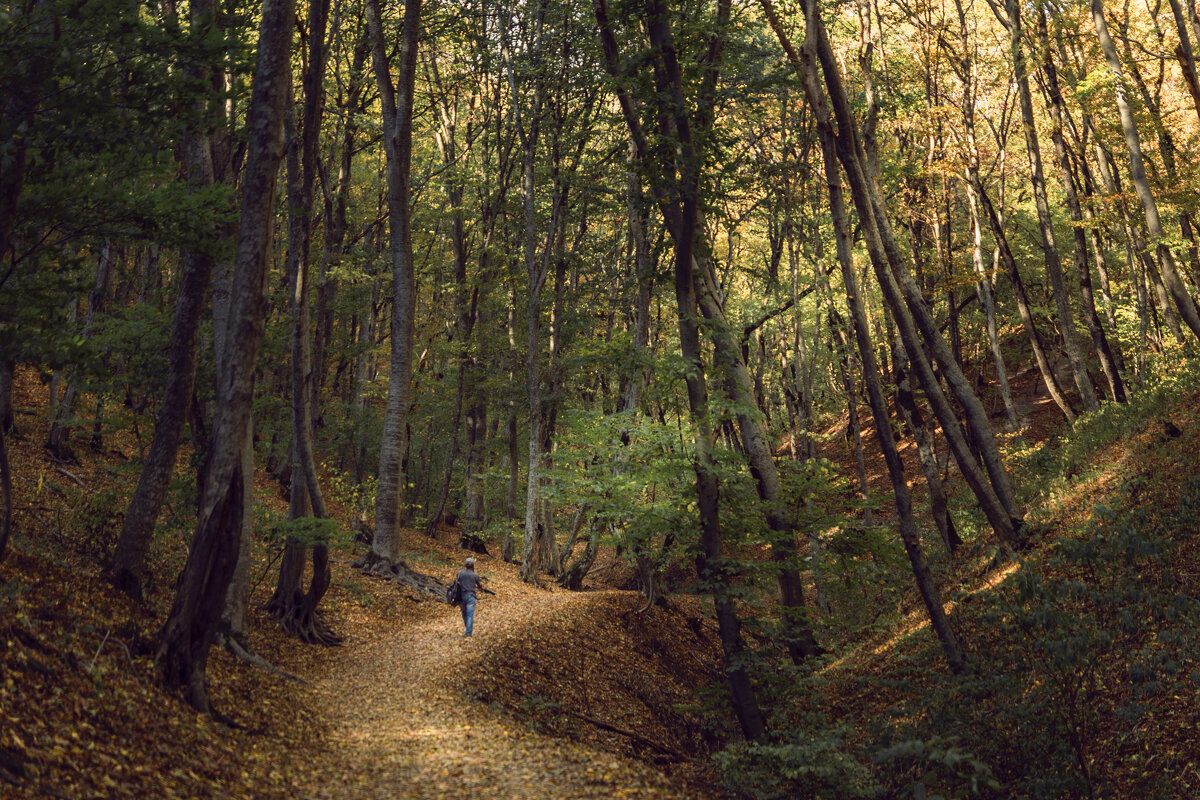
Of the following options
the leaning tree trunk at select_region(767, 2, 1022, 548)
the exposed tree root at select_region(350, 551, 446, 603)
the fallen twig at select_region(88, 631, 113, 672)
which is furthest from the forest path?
the leaning tree trunk at select_region(767, 2, 1022, 548)

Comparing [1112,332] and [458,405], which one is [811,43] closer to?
[458,405]

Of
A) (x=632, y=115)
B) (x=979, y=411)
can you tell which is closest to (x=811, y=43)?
(x=632, y=115)

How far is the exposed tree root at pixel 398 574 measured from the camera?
16047 millimetres

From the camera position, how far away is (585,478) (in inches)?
539

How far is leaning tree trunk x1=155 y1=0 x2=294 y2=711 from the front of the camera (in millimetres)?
6934

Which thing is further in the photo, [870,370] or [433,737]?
A: [870,370]

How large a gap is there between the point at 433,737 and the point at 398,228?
10.6 metres

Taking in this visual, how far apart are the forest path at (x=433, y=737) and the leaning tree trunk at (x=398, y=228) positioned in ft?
10.8

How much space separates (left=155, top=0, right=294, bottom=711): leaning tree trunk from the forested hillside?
34 mm

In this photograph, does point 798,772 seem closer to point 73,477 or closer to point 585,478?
point 585,478

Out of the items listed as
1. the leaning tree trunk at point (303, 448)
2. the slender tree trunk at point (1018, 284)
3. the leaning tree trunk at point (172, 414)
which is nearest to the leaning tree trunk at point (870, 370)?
the leaning tree trunk at point (303, 448)

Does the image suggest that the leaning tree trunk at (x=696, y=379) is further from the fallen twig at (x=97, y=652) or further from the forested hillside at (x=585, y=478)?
the fallen twig at (x=97, y=652)

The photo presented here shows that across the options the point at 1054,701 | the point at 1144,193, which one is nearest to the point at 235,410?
the point at 1054,701

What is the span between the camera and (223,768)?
5.80 m
